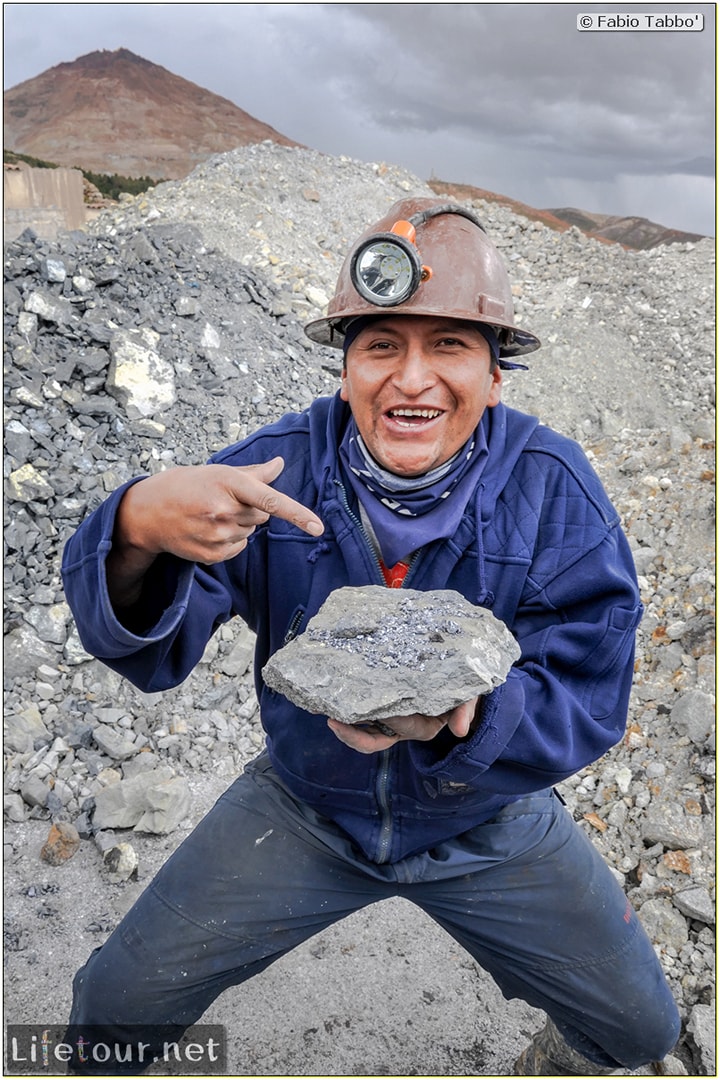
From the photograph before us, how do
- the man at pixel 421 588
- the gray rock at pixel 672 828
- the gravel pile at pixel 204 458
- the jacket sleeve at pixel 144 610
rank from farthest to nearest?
the gravel pile at pixel 204 458 < the gray rock at pixel 672 828 < the man at pixel 421 588 < the jacket sleeve at pixel 144 610

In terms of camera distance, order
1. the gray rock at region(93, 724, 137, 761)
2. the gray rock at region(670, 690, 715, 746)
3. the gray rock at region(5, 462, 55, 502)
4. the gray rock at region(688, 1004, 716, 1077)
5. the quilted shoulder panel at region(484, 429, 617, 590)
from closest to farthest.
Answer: the quilted shoulder panel at region(484, 429, 617, 590) < the gray rock at region(688, 1004, 716, 1077) < the gray rock at region(670, 690, 715, 746) < the gray rock at region(93, 724, 137, 761) < the gray rock at region(5, 462, 55, 502)

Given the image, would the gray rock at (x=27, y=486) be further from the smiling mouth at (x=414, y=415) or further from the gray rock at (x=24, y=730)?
the smiling mouth at (x=414, y=415)

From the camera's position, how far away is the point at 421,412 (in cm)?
246

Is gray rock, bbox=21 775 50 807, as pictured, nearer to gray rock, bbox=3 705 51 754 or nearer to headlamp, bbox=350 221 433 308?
gray rock, bbox=3 705 51 754

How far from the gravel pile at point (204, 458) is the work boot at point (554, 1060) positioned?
71cm

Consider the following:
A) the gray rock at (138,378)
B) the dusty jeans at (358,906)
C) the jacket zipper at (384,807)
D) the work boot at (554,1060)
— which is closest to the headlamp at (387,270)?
the jacket zipper at (384,807)

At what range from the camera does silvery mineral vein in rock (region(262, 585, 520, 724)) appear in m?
2.03

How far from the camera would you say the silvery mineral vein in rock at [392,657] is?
2.03 metres

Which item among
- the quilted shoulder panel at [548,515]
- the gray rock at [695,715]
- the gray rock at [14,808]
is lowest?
the gray rock at [14,808]

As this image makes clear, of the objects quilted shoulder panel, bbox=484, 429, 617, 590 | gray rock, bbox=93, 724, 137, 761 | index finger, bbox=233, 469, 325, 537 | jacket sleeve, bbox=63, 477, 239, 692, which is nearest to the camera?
index finger, bbox=233, 469, 325, 537

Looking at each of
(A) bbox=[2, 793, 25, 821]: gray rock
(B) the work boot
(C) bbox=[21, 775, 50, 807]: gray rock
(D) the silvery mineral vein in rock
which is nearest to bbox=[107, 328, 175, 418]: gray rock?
(C) bbox=[21, 775, 50, 807]: gray rock

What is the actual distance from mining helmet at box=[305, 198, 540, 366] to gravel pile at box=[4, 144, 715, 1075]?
9.54ft

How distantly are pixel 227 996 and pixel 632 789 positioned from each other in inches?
93.5

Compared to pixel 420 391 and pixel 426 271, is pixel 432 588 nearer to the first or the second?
pixel 420 391
